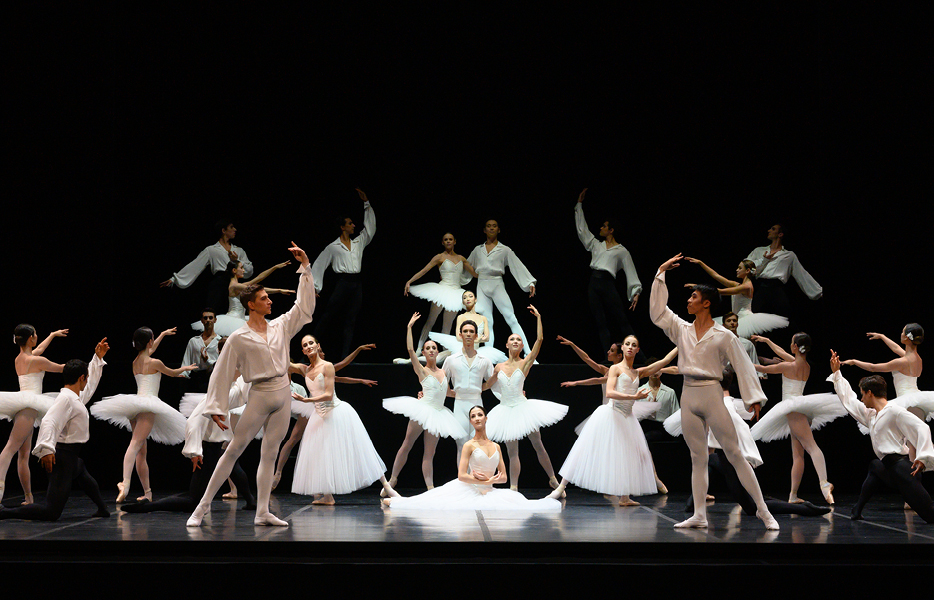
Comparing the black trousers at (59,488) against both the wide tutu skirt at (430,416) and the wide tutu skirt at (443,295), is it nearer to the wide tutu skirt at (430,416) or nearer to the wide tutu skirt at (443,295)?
the wide tutu skirt at (430,416)

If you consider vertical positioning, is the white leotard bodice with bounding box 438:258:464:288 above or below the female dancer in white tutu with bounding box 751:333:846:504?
above

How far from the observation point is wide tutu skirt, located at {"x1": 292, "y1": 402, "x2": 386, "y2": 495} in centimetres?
664

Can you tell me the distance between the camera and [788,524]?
18.5 feet

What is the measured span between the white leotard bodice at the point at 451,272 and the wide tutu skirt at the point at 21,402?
12.8 feet

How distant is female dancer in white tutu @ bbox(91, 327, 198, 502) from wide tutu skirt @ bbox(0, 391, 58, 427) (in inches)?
20.9

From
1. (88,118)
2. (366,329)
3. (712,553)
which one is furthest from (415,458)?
(88,118)

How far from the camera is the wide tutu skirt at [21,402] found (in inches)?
256

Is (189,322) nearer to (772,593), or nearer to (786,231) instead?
(786,231)

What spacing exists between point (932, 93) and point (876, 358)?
112 inches

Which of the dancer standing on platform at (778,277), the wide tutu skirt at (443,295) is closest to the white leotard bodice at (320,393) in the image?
the wide tutu skirt at (443,295)

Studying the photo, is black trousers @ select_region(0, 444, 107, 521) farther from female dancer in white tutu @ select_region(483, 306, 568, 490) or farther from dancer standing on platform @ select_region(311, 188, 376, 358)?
dancer standing on platform @ select_region(311, 188, 376, 358)

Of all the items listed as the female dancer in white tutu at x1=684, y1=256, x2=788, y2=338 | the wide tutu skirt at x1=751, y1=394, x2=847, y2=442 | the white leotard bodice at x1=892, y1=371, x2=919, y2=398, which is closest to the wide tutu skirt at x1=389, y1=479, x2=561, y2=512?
the wide tutu skirt at x1=751, y1=394, x2=847, y2=442

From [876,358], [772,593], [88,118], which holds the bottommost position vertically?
[772,593]

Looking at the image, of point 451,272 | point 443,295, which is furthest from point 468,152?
point 443,295
